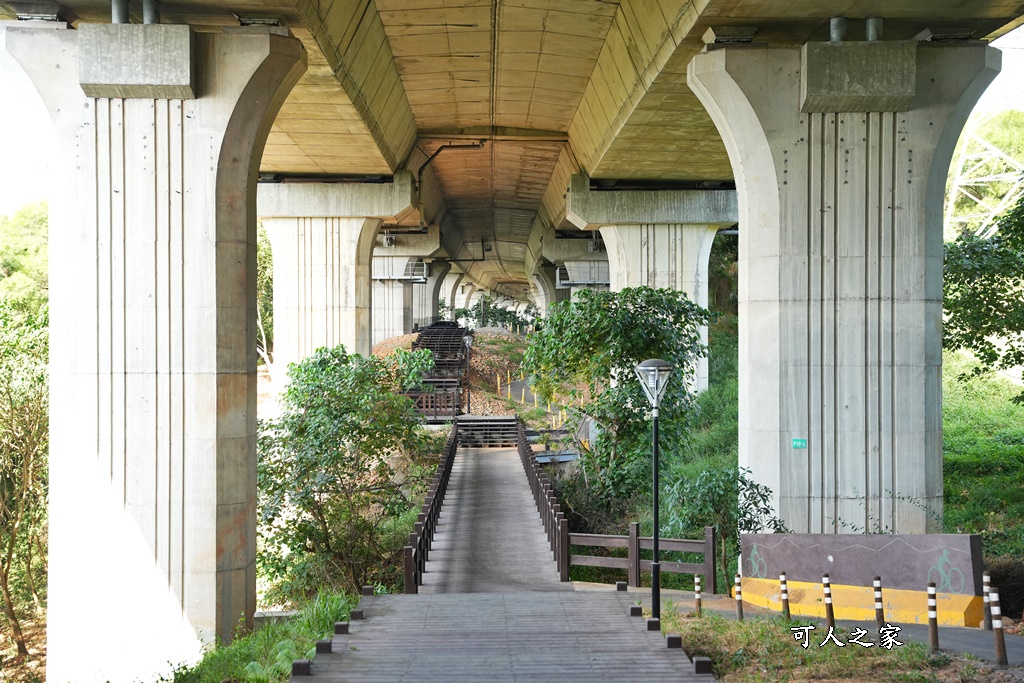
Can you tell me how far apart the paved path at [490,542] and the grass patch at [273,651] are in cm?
229

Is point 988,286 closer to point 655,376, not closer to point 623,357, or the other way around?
point 623,357

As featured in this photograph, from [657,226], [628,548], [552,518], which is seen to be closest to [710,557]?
[628,548]

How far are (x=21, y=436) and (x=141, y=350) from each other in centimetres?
904

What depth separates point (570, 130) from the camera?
23250 millimetres

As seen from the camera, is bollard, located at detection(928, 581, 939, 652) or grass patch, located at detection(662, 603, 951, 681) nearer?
grass patch, located at detection(662, 603, 951, 681)

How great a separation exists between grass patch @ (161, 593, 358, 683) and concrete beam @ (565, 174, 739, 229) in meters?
15.7

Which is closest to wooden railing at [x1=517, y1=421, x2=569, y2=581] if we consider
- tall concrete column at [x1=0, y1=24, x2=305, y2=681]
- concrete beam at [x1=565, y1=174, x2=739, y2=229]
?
tall concrete column at [x1=0, y1=24, x2=305, y2=681]

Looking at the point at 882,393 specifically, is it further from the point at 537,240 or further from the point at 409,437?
the point at 537,240

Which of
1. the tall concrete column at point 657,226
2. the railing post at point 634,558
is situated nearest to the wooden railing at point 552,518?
the railing post at point 634,558

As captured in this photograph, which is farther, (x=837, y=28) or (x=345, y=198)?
(x=345, y=198)

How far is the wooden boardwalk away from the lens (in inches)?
299

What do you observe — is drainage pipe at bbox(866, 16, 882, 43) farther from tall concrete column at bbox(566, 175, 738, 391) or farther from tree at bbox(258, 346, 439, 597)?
tall concrete column at bbox(566, 175, 738, 391)

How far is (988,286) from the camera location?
17906 mm

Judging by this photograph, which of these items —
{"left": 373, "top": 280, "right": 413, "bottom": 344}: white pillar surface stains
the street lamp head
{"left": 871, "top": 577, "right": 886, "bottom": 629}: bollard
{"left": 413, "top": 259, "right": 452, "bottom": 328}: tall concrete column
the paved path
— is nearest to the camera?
{"left": 871, "top": 577, "right": 886, "bottom": 629}: bollard
